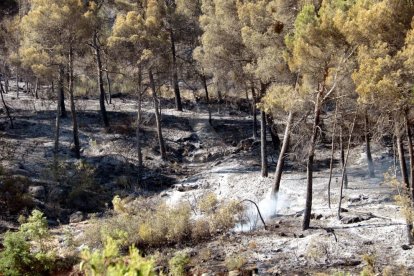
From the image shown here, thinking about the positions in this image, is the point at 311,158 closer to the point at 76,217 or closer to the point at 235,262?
the point at 235,262

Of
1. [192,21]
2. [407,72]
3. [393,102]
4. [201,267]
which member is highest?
[192,21]

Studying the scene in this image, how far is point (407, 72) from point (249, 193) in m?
11.0

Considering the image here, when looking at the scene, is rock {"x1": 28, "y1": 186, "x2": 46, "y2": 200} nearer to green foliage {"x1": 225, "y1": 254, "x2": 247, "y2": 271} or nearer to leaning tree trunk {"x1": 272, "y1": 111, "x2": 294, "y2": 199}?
leaning tree trunk {"x1": 272, "y1": 111, "x2": 294, "y2": 199}

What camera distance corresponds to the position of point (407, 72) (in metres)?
11.8

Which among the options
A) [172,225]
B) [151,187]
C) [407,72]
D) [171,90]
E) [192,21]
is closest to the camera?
[407,72]

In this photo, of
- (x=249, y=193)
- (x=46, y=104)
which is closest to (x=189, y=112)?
(x=46, y=104)

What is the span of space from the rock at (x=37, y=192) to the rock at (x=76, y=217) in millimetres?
2095

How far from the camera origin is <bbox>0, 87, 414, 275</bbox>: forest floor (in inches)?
563

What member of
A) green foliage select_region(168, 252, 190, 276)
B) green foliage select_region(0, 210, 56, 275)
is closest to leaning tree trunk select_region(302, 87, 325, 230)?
green foliage select_region(168, 252, 190, 276)

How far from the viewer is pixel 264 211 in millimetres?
19141

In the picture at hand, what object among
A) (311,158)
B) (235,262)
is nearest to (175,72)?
(311,158)

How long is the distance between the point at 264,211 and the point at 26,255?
9336mm

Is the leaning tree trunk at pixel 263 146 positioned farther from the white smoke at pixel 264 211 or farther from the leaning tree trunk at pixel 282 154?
the leaning tree trunk at pixel 282 154

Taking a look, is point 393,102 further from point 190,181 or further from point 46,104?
point 46,104
